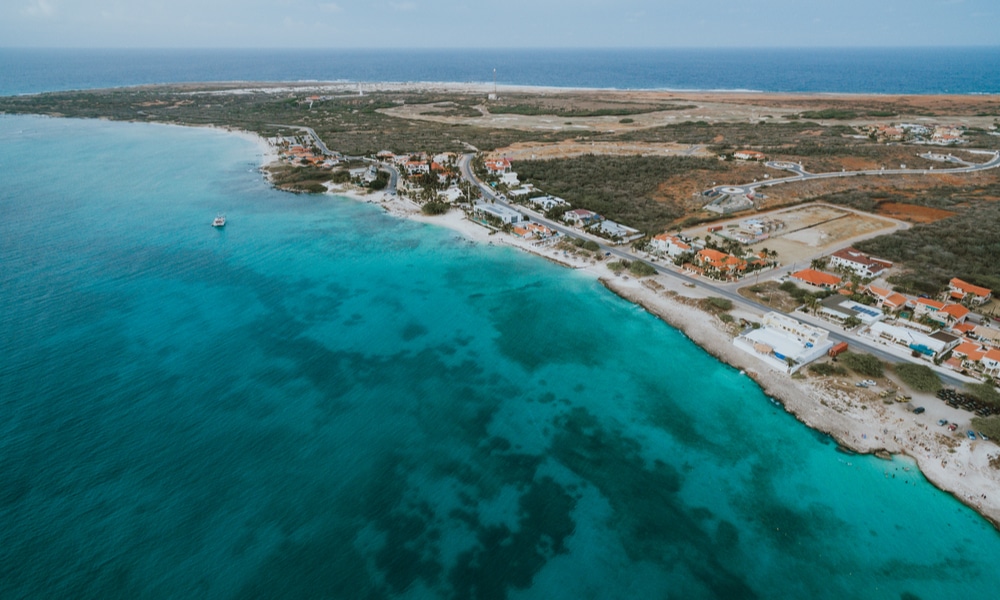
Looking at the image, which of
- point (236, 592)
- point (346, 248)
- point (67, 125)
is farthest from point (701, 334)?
point (67, 125)

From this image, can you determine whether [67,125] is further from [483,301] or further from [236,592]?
[236,592]

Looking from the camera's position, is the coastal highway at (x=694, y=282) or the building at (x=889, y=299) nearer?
the coastal highway at (x=694, y=282)

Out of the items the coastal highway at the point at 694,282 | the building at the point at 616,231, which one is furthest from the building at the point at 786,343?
the building at the point at 616,231

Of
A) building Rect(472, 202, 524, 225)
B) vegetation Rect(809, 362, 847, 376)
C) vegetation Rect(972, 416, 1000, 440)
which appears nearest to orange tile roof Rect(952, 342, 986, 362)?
vegetation Rect(972, 416, 1000, 440)

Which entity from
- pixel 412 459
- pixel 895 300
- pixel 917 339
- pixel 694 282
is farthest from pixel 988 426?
pixel 412 459

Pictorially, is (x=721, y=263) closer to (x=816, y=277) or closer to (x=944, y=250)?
(x=816, y=277)

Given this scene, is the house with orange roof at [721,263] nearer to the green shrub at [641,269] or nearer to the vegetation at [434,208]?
the green shrub at [641,269]
